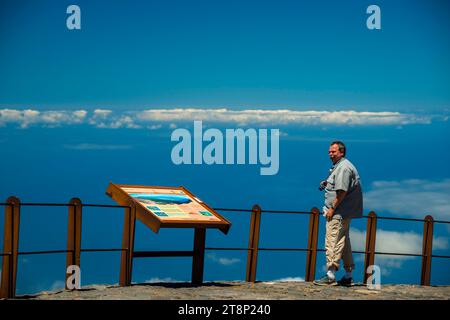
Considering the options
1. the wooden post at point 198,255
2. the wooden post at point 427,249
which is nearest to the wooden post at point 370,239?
the wooden post at point 427,249

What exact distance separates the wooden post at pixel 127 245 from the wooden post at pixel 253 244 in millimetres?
2426

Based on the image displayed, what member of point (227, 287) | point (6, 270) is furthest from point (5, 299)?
point (227, 287)

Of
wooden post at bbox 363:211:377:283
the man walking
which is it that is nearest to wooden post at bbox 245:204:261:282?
the man walking

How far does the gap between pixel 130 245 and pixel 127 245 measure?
51 mm

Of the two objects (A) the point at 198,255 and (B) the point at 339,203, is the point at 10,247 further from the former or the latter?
(B) the point at 339,203

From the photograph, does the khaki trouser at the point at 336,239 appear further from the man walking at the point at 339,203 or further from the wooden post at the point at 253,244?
the wooden post at the point at 253,244

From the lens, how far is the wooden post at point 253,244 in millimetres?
13891

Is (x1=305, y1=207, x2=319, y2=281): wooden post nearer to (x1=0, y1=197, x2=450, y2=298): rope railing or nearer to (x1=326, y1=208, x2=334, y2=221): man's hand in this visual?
(x1=0, y1=197, x2=450, y2=298): rope railing

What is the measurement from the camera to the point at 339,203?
12805mm

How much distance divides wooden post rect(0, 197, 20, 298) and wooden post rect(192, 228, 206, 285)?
3.13 meters

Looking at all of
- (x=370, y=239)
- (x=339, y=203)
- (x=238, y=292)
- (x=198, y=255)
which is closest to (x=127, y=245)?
(x=198, y=255)

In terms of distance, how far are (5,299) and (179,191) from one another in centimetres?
384

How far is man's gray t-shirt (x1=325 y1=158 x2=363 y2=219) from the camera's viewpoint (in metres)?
12.8

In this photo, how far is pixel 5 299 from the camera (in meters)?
11.1
